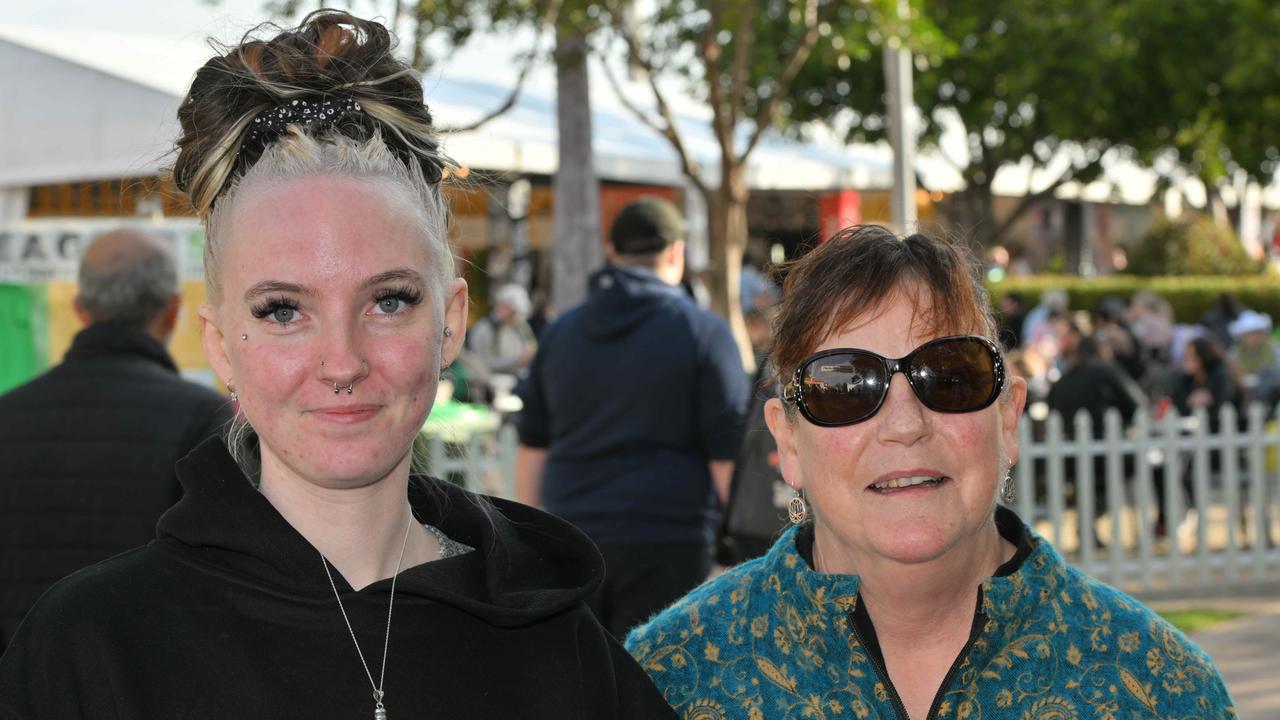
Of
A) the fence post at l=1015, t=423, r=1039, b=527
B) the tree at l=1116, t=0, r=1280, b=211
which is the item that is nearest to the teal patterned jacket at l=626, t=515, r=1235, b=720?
the fence post at l=1015, t=423, r=1039, b=527

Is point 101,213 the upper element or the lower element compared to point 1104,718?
upper

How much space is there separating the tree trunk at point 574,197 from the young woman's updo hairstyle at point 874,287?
9528 millimetres

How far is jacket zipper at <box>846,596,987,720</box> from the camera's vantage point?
242cm

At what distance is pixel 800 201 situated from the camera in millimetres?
24375

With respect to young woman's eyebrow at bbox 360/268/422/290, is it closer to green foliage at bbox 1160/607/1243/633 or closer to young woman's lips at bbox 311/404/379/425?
young woman's lips at bbox 311/404/379/425

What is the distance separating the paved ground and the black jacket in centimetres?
462

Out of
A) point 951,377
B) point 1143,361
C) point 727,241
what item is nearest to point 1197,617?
point 727,241

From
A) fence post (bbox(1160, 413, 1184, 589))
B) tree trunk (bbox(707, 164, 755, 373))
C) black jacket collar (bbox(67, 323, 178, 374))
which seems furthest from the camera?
tree trunk (bbox(707, 164, 755, 373))

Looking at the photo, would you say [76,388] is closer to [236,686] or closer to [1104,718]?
[236,686]

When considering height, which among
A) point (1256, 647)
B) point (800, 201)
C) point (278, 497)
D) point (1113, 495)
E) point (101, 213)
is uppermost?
point (800, 201)

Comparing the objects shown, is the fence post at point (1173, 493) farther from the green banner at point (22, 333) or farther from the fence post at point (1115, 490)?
the green banner at point (22, 333)

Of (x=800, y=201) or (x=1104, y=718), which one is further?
(x=800, y=201)

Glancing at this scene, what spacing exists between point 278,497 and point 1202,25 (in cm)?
2467

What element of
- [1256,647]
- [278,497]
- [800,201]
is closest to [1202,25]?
[800,201]
